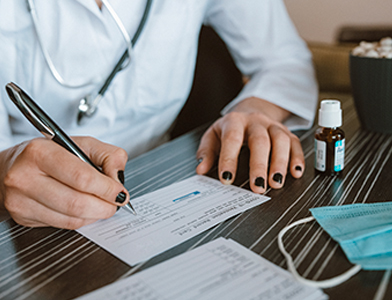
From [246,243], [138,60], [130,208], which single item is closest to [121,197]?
[130,208]

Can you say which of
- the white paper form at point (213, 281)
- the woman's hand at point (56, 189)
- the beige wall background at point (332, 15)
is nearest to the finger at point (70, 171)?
the woman's hand at point (56, 189)

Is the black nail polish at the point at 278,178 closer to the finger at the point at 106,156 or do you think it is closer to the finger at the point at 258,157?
the finger at the point at 258,157

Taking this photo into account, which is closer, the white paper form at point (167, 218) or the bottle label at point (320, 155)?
the white paper form at point (167, 218)

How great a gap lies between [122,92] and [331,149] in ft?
1.23

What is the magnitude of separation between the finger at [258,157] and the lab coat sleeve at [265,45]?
0.76 ft

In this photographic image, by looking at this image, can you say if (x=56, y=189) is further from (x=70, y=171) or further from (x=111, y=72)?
(x=111, y=72)

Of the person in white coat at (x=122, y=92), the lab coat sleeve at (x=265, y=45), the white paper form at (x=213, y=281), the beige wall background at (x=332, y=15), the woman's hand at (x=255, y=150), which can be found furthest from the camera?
the beige wall background at (x=332, y=15)

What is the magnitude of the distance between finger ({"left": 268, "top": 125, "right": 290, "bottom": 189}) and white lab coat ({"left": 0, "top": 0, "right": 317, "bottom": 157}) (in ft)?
0.55

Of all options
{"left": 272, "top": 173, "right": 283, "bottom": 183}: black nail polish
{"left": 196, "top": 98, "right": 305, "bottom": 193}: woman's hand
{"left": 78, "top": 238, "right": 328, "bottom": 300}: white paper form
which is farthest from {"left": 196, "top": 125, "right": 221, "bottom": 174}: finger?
{"left": 78, "top": 238, "right": 328, "bottom": 300}: white paper form

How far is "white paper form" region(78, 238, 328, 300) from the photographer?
0.29 metres

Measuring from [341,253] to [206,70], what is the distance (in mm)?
635

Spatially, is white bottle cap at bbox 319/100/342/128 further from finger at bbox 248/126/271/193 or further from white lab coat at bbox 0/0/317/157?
white lab coat at bbox 0/0/317/157

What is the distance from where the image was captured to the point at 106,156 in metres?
0.45

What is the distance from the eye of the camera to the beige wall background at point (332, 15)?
75.2 inches
